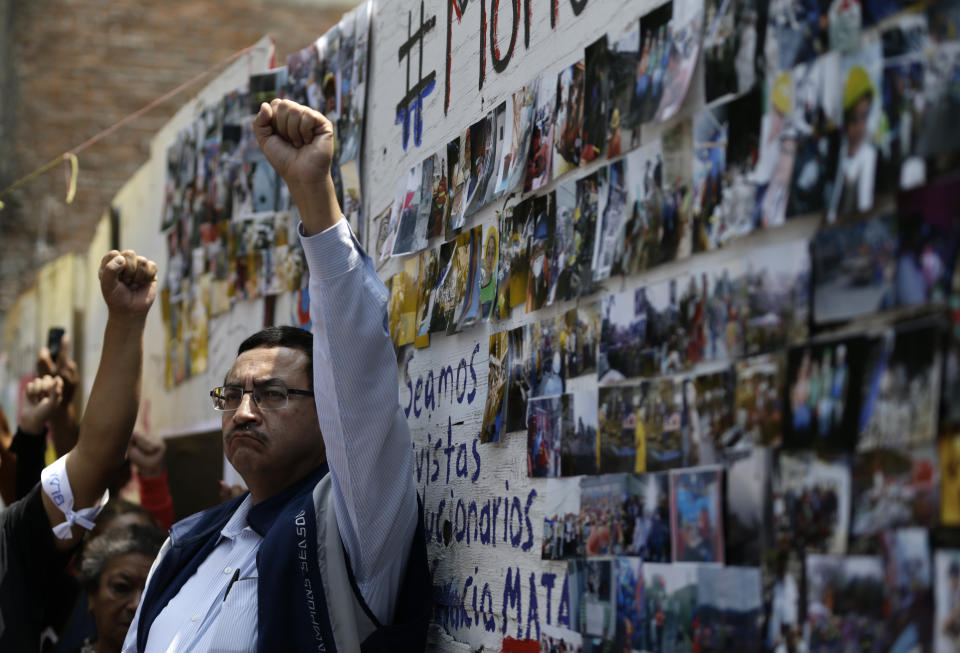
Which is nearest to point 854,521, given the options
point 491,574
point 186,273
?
point 491,574

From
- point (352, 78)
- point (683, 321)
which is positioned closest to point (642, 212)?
point (683, 321)

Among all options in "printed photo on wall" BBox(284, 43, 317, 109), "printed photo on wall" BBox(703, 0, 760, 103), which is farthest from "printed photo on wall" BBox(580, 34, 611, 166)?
"printed photo on wall" BBox(284, 43, 317, 109)

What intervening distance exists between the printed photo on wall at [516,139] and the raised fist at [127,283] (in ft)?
3.95

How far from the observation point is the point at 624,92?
6.75ft

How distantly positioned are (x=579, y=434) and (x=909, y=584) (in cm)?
84

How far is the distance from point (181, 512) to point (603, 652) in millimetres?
3982

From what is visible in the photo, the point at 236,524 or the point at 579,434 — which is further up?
the point at 579,434

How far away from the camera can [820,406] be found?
152cm

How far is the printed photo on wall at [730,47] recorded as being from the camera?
1698 millimetres

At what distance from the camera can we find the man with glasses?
7.95ft

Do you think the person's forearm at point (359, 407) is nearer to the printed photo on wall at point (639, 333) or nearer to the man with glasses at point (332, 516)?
the man with glasses at point (332, 516)

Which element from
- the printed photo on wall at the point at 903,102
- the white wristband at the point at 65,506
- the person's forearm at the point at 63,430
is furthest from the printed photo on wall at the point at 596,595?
the person's forearm at the point at 63,430

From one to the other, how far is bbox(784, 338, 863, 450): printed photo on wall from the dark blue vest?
1207mm

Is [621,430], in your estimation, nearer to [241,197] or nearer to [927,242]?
[927,242]
